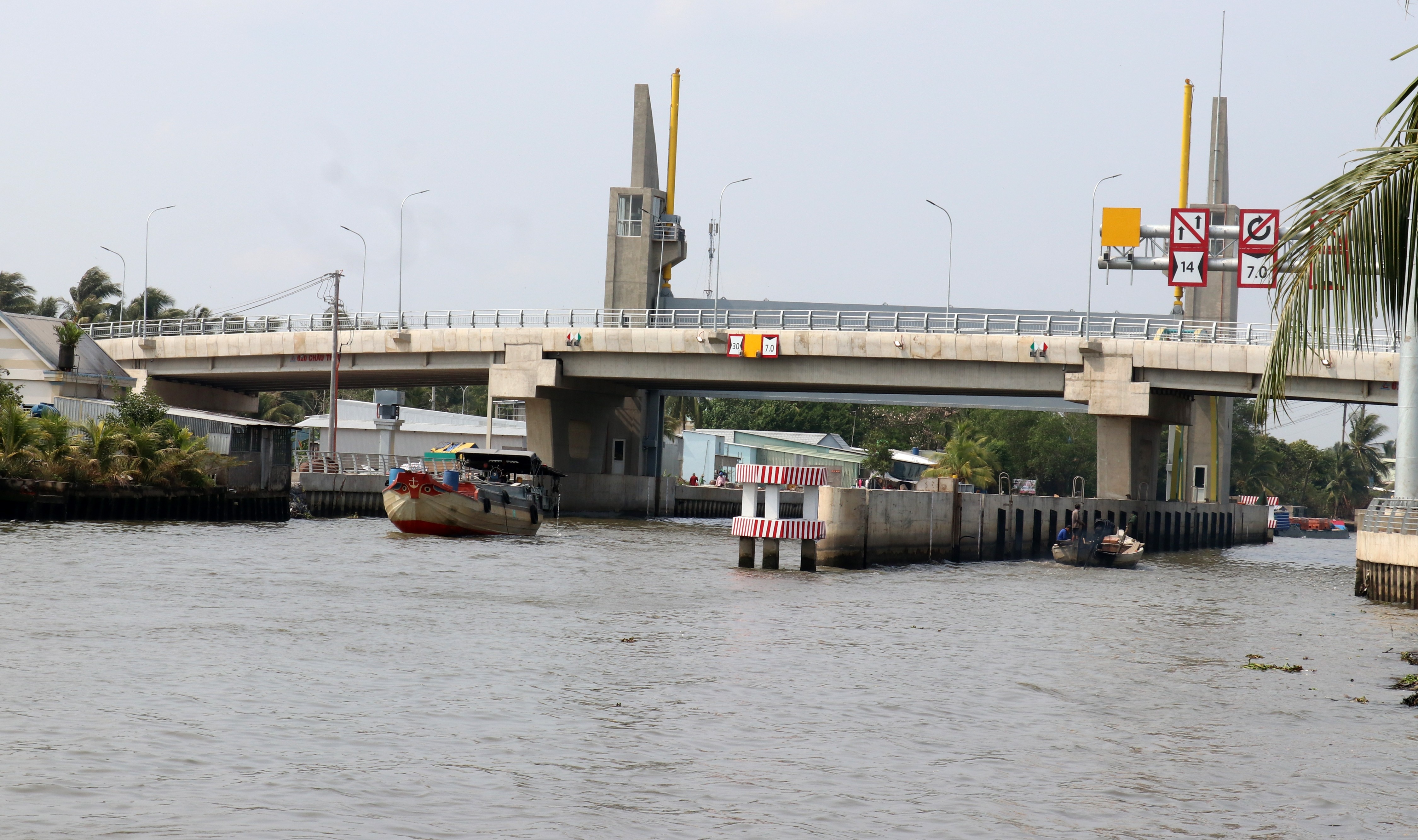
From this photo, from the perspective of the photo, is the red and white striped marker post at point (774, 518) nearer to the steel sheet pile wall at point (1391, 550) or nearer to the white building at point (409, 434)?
the steel sheet pile wall at point (1391, 550)

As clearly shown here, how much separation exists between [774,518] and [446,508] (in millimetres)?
13822

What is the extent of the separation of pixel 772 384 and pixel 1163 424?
1797 centimetres

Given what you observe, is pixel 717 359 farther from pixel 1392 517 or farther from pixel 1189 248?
pixel 1392 517

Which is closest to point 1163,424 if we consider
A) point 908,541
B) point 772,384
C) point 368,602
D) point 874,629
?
point 772,384

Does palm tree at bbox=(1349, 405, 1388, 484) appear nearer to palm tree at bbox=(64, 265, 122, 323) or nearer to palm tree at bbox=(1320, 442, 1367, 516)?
palm tree at bbox=(1320, 442, 1367, 516)

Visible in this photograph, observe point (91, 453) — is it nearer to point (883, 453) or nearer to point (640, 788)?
point (640, 788)

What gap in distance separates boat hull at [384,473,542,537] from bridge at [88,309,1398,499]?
1652 centimetres

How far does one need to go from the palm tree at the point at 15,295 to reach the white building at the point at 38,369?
3282 centimetres

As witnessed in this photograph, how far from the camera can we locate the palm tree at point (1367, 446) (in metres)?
138

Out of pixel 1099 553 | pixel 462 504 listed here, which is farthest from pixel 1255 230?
pixel 462 504

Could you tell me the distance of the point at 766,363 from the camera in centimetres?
5966

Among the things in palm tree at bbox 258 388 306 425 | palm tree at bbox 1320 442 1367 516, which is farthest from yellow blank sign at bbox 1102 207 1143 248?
palm tree at bbox 1320 442 1367 516

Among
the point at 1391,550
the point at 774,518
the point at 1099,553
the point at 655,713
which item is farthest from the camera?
the point at 1099,553

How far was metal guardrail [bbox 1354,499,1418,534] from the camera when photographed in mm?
28797
